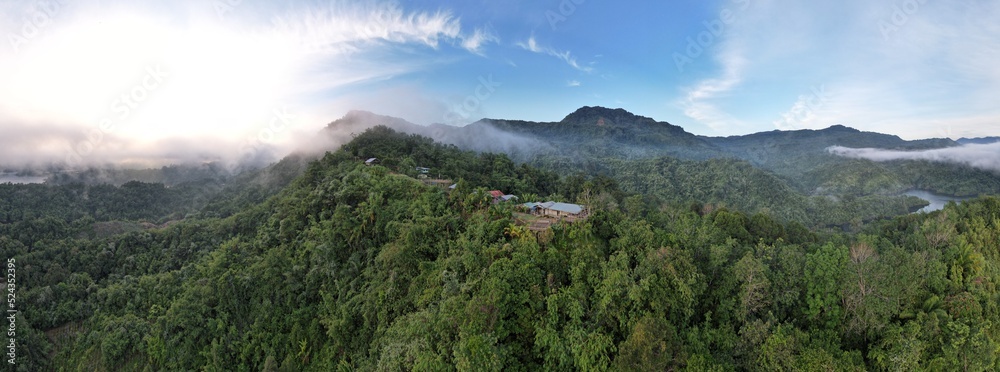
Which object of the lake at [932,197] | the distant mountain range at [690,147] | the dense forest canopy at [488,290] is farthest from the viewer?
the distant mountain range at [690,147]

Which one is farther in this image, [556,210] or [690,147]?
[690,147]

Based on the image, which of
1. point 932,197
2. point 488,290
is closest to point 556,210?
point 488,290

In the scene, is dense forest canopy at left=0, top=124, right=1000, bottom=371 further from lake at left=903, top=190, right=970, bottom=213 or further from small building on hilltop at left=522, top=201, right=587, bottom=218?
lake at left=903, top=190, right=970, bottom=213

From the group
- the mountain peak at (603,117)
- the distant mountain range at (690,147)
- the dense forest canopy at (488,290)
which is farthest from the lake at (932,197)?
the mountain peak at (603,117)

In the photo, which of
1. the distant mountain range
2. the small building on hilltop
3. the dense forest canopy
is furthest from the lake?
the small building on hilltop

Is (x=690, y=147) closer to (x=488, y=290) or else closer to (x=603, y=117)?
(x=603, y=117)

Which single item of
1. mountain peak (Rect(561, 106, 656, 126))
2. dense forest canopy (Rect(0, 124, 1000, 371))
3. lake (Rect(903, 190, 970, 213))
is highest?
mountain peak (Rect(561, 106, 656, 126))

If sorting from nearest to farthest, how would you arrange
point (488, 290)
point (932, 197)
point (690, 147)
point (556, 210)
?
1. point (488, 290)
2. point (556, 210)
3. point (932, 197)
4. point (690, 147)

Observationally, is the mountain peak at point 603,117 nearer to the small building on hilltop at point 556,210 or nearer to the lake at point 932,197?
the lake at point 932,197

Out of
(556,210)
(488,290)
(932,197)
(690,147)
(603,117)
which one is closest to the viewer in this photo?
(488,290)

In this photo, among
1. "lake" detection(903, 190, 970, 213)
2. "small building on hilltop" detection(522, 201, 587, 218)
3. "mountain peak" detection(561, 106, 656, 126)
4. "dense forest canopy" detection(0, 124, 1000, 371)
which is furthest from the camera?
"mountain peak" detection(561, 106, 656, 126)
